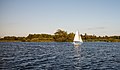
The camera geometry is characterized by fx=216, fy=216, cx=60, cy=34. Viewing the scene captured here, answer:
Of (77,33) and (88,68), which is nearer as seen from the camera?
(88,68)

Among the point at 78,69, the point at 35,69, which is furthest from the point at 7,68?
the point at 78,69

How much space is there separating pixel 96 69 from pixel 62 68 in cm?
631

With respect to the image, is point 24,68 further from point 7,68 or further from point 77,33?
point 77,33

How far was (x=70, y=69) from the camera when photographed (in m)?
39.5

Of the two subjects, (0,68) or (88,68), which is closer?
(0,68)

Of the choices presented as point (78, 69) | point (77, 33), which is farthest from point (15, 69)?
point (77, 33)

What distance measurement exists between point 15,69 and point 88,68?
13692mm

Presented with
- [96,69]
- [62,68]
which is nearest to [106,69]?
[96,69]

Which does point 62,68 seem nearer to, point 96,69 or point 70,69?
point 70,69

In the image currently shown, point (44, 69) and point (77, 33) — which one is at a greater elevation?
point (77, 33)

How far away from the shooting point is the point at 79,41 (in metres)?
179

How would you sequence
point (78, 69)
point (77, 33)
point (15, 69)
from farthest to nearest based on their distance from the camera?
point (77, 33)
point (78, 69)
point (15, 69)

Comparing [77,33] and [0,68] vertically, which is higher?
[77,33]

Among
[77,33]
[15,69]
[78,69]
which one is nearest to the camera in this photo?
[15,69]
